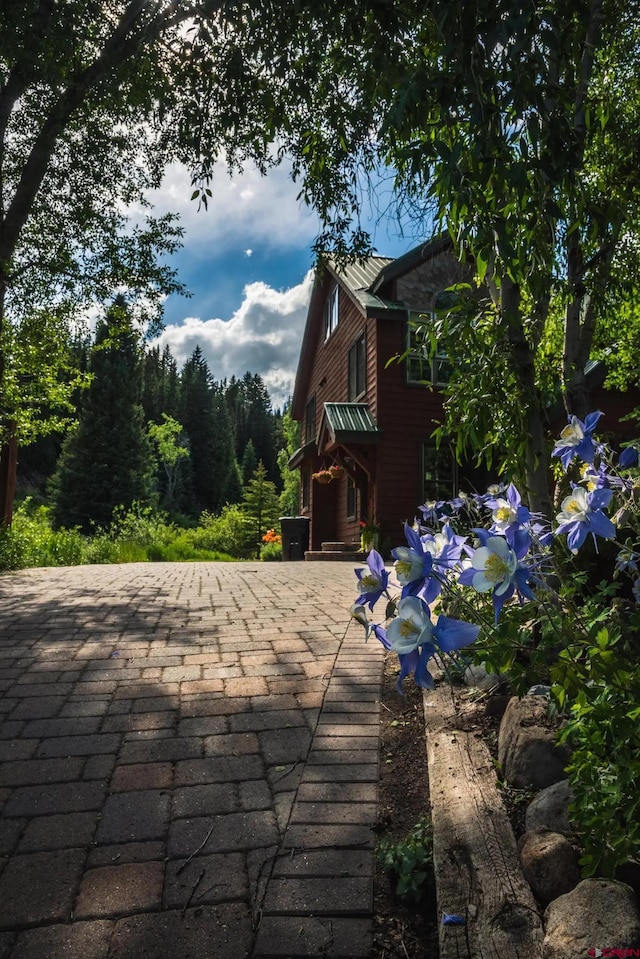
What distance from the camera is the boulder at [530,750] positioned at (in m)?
2.16

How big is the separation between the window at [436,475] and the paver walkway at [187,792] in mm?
9716

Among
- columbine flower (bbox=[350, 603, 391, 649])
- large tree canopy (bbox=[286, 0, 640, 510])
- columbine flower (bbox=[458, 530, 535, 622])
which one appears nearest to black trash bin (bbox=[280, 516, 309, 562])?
large tree canopy (bbox=[286, 0, 640, 510])

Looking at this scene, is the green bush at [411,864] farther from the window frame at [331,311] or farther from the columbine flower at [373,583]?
the window frame at [331,311]

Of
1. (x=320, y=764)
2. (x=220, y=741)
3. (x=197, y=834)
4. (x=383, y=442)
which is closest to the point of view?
(x=197, y=834)

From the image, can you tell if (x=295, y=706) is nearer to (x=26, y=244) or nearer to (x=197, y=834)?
(x=197, y=834)

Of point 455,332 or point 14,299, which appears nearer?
point 455,332

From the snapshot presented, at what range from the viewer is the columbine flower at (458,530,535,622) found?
127 centimetres

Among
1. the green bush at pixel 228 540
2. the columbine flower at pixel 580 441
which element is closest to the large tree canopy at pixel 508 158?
the columbine flower at pixel 580 441

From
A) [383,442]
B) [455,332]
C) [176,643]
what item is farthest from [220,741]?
[383,442]

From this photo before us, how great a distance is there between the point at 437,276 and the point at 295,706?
1304 cm

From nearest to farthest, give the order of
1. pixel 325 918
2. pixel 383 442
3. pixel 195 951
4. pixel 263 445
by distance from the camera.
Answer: pixel 195 951
pixel 325 918
pixel 383 442
pixel 263 445

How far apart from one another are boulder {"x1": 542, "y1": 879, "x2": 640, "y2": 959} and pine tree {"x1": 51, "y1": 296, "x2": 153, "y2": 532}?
33.4 metres

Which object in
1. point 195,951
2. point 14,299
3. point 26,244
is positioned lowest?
point 195,951

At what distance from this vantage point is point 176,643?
457cm
